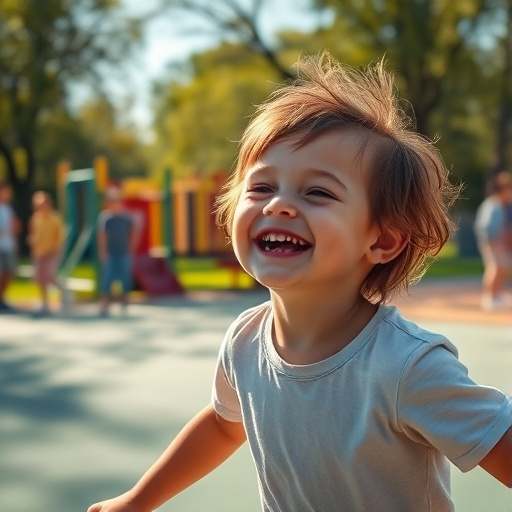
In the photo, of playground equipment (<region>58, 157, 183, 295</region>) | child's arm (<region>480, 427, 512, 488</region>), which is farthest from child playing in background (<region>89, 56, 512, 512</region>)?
playground equipment (<region>58, 157, 183, 295</region>)

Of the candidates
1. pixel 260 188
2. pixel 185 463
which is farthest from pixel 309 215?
pixel 185 463

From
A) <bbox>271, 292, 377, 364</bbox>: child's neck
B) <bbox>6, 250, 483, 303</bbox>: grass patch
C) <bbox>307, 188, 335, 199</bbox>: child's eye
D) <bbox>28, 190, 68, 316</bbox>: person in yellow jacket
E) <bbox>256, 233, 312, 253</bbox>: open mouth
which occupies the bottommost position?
<bbox>6, 250, 483, 303</bbox>: grass patch

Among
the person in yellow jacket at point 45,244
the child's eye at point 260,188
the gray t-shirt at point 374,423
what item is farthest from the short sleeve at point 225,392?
the person in yellow jacket at point 45,244

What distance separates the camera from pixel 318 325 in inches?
76.2

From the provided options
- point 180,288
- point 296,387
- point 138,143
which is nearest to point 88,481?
point 296,387

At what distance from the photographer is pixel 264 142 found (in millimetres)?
1957

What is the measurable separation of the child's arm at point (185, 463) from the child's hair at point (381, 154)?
0.50 meters

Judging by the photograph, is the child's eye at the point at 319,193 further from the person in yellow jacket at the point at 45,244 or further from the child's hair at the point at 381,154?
the person in yellow jacket at the point at 45,244

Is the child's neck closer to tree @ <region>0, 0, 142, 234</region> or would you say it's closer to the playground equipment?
the playground equipment

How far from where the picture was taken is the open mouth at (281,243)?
1.85m

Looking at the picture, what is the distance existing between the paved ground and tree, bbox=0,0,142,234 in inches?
856

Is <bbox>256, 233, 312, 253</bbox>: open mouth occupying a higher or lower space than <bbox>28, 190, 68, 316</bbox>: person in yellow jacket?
higher

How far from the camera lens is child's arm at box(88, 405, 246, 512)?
2.10 meters

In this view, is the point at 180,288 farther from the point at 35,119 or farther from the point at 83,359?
the point at 35,119
